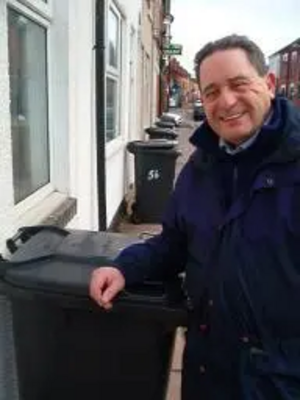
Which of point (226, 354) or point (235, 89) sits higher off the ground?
point (235, 89)

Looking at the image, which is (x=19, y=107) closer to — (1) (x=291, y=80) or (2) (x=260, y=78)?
(2) (x=260, y=78)

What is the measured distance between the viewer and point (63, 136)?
353 cm

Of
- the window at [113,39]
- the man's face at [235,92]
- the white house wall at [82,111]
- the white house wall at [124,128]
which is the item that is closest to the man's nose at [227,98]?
the man's face at [235,92]

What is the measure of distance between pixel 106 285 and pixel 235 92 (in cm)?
74

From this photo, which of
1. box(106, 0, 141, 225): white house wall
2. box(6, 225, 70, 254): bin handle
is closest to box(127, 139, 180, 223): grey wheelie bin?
box(106, 0, 141, 225): white house wall

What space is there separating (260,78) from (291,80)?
191 feet

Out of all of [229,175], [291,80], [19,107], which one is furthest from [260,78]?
[291,80]

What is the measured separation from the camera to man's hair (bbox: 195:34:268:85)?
1561 millimetres

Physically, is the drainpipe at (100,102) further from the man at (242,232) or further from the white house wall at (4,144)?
the man at (242,232)

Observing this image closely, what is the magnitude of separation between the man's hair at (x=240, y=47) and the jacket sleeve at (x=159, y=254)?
40 cm

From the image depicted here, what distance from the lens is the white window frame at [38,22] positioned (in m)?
2.81

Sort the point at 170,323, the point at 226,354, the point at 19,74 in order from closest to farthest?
the point at 226,354 → the point at 170,323 → the point at 19,74

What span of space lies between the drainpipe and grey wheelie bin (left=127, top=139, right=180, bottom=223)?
8.85ft

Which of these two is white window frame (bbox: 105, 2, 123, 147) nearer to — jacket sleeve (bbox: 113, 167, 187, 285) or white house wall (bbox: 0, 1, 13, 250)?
white house wall (bbox: 0, 1, 13, 250)
